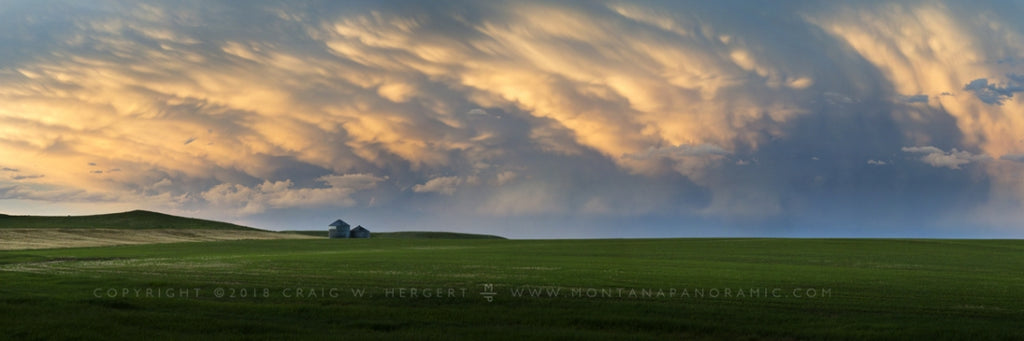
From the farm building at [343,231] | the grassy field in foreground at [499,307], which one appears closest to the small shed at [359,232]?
the farm building at [343,231]

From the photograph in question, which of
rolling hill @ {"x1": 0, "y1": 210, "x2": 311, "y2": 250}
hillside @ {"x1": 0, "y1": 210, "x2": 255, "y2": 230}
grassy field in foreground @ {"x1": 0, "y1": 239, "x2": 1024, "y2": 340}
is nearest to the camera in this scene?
grassy field in foreground @ {"x1": 0, "y1": 239, "x2": 1024, "y2": 340}

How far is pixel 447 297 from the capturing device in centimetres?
2541

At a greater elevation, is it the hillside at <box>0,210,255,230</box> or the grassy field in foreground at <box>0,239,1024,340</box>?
the hillside at <box>0,210,255,230</box>

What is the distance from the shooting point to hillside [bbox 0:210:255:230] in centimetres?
15662

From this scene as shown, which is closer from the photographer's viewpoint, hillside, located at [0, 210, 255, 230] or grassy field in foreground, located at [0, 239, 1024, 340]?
grassy field in foreground, located at [0, 239, 1024, 340]

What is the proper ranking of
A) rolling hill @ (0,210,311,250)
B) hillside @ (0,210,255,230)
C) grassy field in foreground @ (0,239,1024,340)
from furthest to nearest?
hillside @ (0,210,255,230), rolling hill @ (0,210,311,250), grassy field in foreground @ (0,239,1024,340)

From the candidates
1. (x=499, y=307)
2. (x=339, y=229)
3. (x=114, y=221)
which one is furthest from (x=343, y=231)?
(x=499, y=307)

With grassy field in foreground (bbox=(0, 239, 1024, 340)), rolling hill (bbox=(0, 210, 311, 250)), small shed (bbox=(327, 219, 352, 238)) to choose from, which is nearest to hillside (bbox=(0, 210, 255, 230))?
rolling hill (bbox=(0, 210, 311, 250))

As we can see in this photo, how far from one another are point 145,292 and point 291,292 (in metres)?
5.63

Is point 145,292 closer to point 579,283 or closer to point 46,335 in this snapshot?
point 46,335

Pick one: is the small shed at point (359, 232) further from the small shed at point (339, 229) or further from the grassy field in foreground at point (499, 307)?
the grassy field in foreground at point (499, 307)

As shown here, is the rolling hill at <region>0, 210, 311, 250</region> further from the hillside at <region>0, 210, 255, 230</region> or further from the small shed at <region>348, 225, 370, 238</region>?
the small shed at <region>348, 225, 370, 238</region>

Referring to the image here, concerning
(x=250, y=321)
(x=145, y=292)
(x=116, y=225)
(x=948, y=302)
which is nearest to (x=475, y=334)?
(x=250, y=321)

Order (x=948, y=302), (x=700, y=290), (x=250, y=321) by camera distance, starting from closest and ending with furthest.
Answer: (x=250, y=321), (x=948, y=302), (x=700, y=290)
